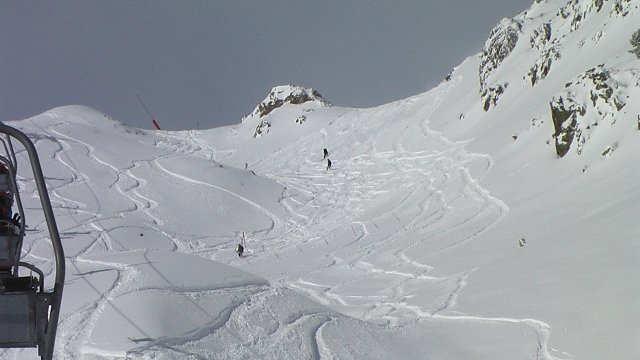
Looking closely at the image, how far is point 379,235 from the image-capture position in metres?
24.6

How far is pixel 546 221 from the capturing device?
18.6m

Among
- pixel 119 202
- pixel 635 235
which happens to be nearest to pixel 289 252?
pixel 119 202

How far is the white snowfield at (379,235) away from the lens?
33.5 ft

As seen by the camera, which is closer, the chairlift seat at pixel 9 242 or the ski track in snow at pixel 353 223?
the chairlift seat at pixel 9 242

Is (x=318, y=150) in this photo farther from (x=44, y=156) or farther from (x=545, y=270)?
(x=545, y=270)

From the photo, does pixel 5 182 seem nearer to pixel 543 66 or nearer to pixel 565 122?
pixel 565 122

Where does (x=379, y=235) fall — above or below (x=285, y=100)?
below

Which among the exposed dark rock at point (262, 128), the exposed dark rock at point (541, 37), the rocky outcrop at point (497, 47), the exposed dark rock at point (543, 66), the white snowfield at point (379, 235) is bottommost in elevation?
the white snowfield at point (379, 235)

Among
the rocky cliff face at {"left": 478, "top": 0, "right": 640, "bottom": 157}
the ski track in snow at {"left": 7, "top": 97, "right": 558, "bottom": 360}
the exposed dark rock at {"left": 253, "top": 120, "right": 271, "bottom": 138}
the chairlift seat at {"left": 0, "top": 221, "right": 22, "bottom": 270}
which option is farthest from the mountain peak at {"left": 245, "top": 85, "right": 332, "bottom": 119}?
the chairlift seat at {"left": 0, "top": 221, "right": 22, "bottom": 270}

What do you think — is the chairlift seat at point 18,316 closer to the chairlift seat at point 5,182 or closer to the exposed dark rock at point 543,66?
the chairlift seat at point 5,182

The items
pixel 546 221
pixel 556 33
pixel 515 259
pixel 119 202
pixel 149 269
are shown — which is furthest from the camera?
pixel 556 33

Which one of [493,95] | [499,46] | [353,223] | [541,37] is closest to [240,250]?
[353,223]

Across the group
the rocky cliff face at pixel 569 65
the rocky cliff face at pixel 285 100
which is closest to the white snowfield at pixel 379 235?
the rocky cliff face at pixel 569 65

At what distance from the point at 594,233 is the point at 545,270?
1.53 metres
